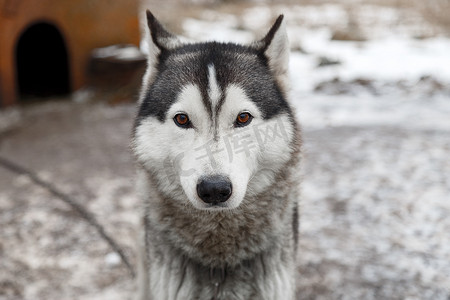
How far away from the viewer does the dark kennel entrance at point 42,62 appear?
9.12 meters

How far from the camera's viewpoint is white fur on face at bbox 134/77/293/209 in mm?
2271

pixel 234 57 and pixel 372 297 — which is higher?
pixel 234 57

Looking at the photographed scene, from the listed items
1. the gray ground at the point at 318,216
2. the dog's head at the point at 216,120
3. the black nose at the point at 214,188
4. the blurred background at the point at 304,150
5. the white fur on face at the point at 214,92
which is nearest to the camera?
the black nose at the point at 214,188

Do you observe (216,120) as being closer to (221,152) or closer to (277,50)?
(221,152)

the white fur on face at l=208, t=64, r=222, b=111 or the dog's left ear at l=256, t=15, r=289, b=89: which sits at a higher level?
A: the dog's left ear at l=256, t=15, r=289, b=89

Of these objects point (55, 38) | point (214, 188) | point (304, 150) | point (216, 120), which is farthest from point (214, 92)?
point (55, 38)

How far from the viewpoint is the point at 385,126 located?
6465 mm

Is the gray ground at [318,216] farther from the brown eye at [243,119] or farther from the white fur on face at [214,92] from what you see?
the white fur on face at [214,92]

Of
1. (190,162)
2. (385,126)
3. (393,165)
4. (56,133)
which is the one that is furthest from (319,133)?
(190,162)

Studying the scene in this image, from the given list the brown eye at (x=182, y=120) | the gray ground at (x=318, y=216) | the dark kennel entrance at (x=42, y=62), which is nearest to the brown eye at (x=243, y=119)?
the brown eye at (x=182, y=120)

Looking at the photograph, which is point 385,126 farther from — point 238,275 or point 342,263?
point 238,275

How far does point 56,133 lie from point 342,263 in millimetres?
4674

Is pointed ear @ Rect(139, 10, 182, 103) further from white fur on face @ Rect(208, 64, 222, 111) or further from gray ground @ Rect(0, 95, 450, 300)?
gray ground @ Rect(0, 95, 450, 300)

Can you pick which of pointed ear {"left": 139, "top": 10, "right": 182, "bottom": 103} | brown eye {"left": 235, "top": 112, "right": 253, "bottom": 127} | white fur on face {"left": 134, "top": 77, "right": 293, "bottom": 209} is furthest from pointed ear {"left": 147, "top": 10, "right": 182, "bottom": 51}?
brown eye {"left": 235, "top": 112, "right": 253, "bottom": 127}
